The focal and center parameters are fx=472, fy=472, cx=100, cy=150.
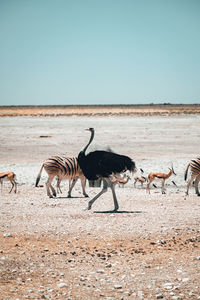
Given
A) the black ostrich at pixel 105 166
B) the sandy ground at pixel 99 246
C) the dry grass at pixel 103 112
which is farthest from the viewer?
the dry grass at pixel 103 112

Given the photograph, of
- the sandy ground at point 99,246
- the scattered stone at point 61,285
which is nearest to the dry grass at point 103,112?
the sandy ground at point 99,246

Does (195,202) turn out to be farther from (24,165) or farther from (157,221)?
(24,165)

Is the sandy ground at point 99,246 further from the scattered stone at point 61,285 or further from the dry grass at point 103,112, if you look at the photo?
the dry grass at point 103,112

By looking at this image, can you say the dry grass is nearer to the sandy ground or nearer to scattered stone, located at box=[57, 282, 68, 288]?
the sandy ground

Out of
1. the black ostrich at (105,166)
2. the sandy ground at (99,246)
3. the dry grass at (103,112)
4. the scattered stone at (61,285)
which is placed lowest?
the scattered stone at (61,285)

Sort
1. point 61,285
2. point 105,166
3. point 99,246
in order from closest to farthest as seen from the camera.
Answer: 1. point 61,285
2. point 99,246
3. point 105,166

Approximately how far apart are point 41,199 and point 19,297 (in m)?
Answer: 7.75

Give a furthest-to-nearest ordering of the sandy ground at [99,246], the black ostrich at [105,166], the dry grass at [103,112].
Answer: the dry grass at [103,112] < the black ostrich at [105,166] < the sandy ground at [99,246]

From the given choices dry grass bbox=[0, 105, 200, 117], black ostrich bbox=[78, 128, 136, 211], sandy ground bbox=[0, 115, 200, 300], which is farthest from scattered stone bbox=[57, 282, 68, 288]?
dry grass bbox=[0, 105, 200, 117]

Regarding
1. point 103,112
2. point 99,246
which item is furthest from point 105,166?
point 103,112

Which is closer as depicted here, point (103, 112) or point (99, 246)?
point (99, 246)

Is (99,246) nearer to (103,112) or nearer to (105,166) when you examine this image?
(105,166)

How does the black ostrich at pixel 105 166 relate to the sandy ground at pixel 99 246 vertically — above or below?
above

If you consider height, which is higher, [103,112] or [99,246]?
[103,112]
